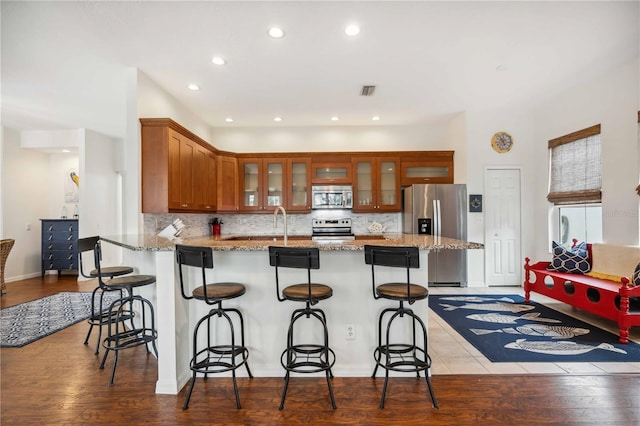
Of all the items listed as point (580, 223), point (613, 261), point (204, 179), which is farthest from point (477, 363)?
point (204, 179)

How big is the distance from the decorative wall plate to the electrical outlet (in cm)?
422

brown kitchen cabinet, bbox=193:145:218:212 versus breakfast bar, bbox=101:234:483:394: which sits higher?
brown kitchen cabinet, bbox=193:145:218:212

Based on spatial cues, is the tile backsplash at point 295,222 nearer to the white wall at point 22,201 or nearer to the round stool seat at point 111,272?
the round stool seat at point 111,272

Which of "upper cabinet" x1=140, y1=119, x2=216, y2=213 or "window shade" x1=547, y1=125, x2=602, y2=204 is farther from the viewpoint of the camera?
"window shade" x1=547, y1=125, x2=602, y2=204

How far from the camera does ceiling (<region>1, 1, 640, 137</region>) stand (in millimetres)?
2611

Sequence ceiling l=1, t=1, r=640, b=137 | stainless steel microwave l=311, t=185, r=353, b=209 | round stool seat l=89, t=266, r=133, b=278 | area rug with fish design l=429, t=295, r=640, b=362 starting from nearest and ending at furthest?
ceiling l=1, t=1, r=640, b=137 → area rug with fish design l=429, t=295, r=640, b=362 → round stool seat l=89, t=266, r=133, b=278 → stainless steel microwave l=311, t=185, r=353, b=209

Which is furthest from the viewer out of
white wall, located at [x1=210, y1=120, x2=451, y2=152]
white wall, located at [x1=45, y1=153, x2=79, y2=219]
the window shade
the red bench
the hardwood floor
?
white wall, located at [x1=45, y1=153, x2=79, y2=219]

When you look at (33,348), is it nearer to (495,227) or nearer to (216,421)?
(216,421)

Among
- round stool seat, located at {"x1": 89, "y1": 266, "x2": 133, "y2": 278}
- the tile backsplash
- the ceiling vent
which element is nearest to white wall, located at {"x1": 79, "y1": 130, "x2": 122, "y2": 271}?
the tile backsplash

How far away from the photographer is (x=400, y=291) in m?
2.17

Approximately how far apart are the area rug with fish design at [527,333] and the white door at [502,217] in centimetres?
95

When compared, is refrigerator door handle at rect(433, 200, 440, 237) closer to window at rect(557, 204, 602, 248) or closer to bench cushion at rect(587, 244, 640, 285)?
window at rect(557, 204, 602, 248)

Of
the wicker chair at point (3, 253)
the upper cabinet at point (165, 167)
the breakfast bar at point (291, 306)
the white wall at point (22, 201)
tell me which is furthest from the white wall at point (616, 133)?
the white wall at point (22, 201)

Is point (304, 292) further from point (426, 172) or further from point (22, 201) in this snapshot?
point (22, 201)
